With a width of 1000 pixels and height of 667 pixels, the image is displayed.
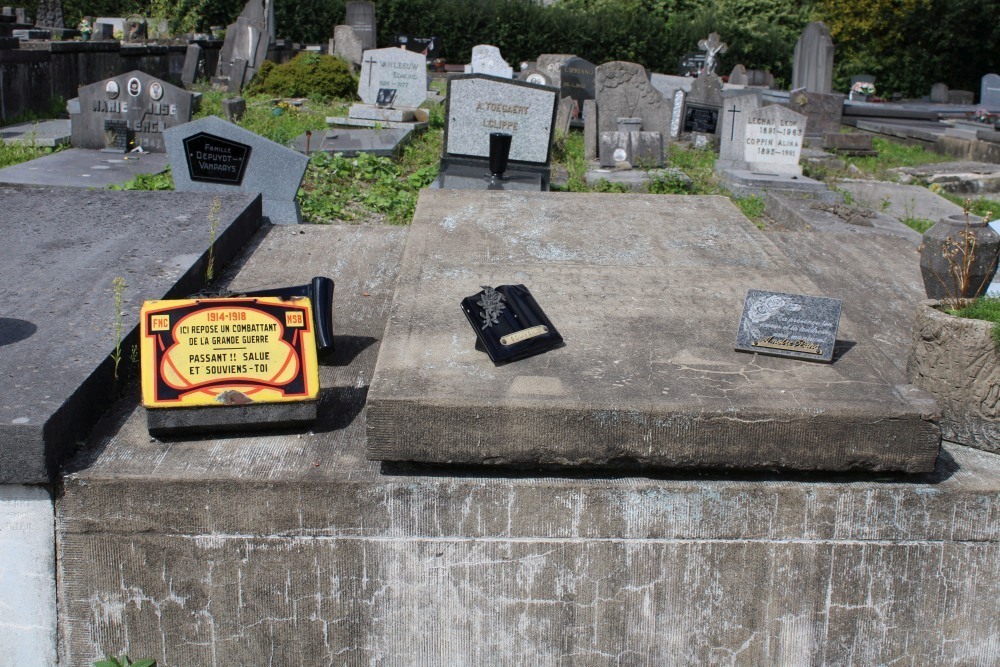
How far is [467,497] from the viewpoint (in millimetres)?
2682

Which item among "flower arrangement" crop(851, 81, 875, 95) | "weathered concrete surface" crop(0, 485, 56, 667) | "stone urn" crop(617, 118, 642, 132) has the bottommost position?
"weathered concrete surface" crop(0, 485, 56, 667)

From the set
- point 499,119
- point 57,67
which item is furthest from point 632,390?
point 57,67

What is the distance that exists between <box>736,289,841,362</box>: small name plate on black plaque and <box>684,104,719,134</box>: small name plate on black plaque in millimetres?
10663

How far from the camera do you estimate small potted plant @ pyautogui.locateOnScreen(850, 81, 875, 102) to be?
23.8 metres

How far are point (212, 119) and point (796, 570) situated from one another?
463cm

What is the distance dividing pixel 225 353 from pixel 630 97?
10.0 meters

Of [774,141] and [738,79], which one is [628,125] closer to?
[774,141]

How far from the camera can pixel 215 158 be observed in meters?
6.02

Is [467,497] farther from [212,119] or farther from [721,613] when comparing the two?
[212,119]

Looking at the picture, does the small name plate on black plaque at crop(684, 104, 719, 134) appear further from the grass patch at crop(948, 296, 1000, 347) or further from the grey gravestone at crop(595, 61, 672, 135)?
the grass patch at crop(948, 296, 1000, 347)

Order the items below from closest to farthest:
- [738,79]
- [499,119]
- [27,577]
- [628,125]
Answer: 1. [27,577]
2. [499,119]
3. [628,125]
4. [738,79]

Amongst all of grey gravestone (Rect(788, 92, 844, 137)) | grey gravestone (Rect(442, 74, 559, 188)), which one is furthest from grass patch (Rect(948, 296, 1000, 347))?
grey gravestone (Rect(788, 92, 844, 137))

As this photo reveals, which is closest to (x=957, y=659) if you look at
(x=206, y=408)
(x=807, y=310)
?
(x=807, y=310)

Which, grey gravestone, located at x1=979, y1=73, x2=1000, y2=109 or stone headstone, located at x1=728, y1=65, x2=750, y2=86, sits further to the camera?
stone headstone, located at x1=728, y1=65, x2=750, y2=86
